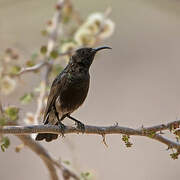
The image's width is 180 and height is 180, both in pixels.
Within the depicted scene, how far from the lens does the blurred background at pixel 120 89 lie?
7730 mm

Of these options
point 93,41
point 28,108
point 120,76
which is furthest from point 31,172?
point 93,41

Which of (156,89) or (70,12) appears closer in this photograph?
Result: (70,12)

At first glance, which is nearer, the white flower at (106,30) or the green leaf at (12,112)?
the green leaf at (12,112)

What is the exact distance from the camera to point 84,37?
526 centimetres

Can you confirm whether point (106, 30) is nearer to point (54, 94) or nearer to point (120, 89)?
point (54, 94)

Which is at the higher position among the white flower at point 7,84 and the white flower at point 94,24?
the white flower at point 94,24

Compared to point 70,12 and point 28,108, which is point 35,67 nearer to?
point 70,12

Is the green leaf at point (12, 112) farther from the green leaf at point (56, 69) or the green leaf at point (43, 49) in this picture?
the green leaf at point (56, 69)

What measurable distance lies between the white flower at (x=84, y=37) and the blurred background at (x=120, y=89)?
0.88 metres

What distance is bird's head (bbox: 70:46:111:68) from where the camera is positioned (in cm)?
501

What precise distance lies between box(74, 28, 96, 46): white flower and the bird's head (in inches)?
9.1

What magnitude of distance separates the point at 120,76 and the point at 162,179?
2570 mm

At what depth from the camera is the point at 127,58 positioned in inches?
395

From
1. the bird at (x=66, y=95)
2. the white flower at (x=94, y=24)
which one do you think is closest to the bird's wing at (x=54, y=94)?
the bird at (x=66, y=95)
